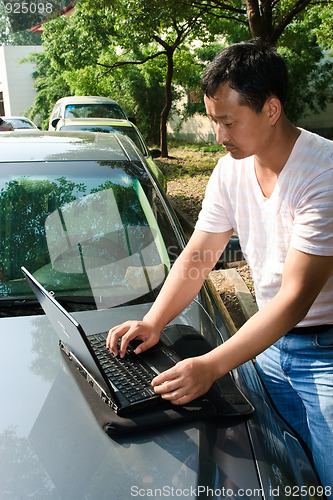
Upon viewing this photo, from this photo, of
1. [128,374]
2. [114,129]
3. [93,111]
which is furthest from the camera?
[93,111]

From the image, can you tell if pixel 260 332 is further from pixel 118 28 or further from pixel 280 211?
pixel 118 28

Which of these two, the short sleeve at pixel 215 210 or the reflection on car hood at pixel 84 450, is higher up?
the short sleeve at pixel 215 210

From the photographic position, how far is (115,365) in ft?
5.83

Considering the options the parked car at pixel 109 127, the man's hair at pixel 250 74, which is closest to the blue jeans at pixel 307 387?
the man's hair at pixel 250 74

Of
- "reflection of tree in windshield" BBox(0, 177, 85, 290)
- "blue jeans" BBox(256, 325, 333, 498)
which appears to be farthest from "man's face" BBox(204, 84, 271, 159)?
"reflection of tree in windshield" BBox(0, 177, 85, 290)

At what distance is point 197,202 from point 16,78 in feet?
90.5

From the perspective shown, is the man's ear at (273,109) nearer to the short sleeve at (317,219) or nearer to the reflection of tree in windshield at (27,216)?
the short sleeve at (317,219)

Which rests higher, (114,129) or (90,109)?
(114,129)

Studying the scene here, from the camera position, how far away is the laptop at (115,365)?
154cm

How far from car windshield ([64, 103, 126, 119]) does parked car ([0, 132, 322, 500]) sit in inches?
332

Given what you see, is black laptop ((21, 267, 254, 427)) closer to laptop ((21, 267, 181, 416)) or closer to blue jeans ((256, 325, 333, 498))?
laptop ((21, 267, 181, 416))

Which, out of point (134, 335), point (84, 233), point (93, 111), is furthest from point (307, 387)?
point (93, 111)

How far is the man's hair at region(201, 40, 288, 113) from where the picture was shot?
160 centimetres

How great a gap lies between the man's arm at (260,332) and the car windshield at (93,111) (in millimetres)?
10567
